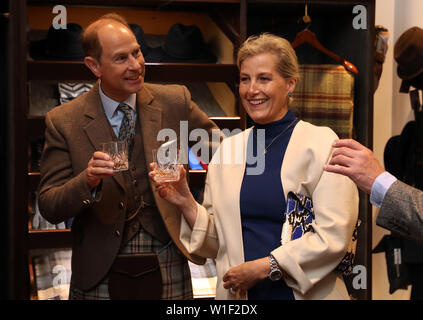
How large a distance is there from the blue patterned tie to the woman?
12.4 inches

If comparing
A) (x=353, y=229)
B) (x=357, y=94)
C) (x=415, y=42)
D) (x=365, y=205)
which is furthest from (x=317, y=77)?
(x=353, y=229)

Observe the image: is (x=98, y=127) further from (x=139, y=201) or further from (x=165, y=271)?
(x=165, y=271)

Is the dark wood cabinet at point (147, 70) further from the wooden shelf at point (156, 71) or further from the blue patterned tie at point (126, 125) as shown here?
the blue patterned tie at point (126, 125)

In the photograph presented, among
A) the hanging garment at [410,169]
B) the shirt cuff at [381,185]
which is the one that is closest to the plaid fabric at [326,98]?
the hanging garment at [410,169]

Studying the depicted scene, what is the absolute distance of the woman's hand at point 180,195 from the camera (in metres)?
2.06

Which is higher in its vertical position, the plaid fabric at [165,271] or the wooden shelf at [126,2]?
the wooden shelf at [126,2]

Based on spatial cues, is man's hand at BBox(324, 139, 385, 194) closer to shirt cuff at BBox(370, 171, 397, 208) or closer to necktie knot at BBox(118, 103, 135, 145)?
shirt cuff at BBox(370, 171, 397, 208)

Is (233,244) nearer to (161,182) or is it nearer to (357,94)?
(161,182)

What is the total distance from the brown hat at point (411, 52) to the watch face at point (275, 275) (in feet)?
5.92

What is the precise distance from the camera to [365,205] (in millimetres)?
3250

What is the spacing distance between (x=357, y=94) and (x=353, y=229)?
1.62 metres

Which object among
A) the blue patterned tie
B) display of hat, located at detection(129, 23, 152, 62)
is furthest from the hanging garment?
the blue patterned tie

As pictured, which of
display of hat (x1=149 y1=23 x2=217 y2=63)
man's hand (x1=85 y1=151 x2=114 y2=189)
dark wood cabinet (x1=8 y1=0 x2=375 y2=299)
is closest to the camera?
man's hand (x1=85 y1=151 x2=114 y2=189)

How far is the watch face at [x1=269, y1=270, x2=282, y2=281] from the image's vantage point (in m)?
1.86
